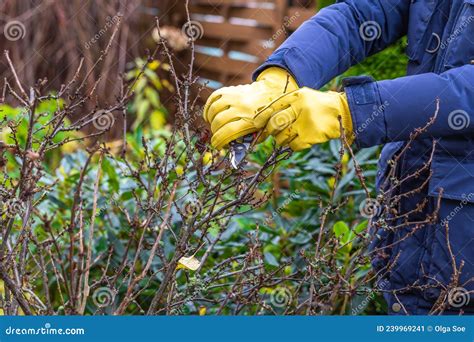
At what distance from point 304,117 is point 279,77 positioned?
0.31 m

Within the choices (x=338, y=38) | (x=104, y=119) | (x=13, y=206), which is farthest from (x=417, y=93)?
(x=13, y=206)

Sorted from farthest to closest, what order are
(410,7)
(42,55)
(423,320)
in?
1. (42,55)
2. (410,7)
3. (423,320)

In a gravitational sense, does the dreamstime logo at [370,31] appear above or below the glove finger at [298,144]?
above

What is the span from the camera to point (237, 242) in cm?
309

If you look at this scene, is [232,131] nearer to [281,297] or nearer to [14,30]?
[281,297]

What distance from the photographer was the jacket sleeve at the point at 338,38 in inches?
87.0

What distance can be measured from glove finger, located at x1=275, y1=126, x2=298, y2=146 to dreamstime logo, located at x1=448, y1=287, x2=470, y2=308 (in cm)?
56

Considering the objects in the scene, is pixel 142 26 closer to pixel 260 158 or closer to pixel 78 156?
pixel 78 156

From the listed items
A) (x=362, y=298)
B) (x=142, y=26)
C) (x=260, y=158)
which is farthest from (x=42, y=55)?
(x=362, y=298)

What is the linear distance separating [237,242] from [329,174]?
471 millimetres

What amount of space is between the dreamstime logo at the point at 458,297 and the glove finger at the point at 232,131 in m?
0.64

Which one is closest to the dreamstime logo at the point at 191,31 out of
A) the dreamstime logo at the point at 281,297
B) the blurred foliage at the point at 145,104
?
the dreamstime logo at the point at 281,297

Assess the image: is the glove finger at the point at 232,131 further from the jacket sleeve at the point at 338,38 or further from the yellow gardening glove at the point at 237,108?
the jacket sleeve at the point at 338,38

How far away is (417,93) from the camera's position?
1.98m
